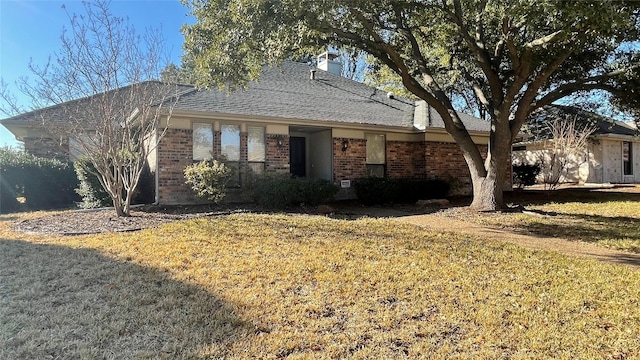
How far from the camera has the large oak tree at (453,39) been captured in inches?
280

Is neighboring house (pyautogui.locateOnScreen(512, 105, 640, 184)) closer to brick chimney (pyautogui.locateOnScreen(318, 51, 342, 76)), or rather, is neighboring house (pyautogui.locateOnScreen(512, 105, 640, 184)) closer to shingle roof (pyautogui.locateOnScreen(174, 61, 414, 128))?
shingle roof (pyautogui.locateOnScreen(174, 61, 414, 128))

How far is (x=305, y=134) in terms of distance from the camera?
14.3 m

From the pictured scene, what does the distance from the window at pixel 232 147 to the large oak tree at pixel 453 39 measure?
1.99 metres

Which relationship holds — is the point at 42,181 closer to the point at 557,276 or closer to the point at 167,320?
the point at 167,320

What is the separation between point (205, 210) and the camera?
392 inches

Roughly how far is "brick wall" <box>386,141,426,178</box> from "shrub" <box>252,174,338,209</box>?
403 cm

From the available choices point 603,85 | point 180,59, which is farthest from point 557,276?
point 180,59

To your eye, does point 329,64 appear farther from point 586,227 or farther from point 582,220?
point 586,227

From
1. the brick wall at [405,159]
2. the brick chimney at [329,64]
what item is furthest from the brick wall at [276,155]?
the brick chimney at [329,64]

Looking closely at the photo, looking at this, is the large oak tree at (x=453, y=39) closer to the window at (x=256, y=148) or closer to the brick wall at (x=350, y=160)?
the window at (x=256, y=148)

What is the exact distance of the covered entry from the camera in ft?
43.8

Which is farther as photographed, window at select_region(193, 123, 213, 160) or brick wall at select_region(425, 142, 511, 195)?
brick wall at select_region(425, 142, 511, 195)

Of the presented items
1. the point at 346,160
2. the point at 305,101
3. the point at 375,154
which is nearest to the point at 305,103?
the point at 305,101

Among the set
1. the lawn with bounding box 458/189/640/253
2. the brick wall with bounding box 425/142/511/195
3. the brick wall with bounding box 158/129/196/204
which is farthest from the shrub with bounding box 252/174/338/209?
the brick wall with bounding box 425/142/511/195
